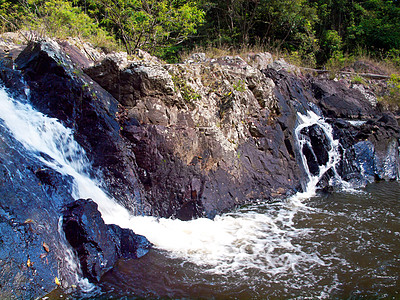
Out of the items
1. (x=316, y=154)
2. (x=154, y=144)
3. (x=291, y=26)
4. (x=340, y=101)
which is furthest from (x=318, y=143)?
(x=291, y=26)

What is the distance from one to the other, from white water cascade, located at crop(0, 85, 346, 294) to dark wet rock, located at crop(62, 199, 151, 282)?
574 millimetres

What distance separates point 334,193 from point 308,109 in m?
4.35

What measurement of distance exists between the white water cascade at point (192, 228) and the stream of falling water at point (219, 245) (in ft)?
0.05

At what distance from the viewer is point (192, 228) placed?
556cm

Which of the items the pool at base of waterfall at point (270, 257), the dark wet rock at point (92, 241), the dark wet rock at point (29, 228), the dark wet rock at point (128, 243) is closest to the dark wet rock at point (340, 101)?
the pool at base of waterfall at point (270, 257)

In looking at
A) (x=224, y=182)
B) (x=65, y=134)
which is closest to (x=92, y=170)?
(x=65, y=134)

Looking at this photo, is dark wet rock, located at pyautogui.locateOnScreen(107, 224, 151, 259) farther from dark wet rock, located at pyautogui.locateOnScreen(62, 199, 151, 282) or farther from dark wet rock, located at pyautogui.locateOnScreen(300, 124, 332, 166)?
dark wet rock, located at pyautogui.locateOnScreen(300, 124, 332, 166)

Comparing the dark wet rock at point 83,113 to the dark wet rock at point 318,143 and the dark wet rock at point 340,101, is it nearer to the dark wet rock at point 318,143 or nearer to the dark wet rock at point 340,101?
the dark wet rock at point 318,143

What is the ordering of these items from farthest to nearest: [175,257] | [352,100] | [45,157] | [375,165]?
[352,100]
[375,165]
[45,157]
[175,257]

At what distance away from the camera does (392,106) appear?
13797 millimetres

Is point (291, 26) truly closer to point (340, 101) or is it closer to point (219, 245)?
point (340, 101)

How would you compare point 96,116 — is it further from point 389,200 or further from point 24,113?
point 389,200

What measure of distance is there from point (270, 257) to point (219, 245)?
814 millimetres

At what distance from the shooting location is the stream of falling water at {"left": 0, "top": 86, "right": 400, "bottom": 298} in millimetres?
3807
